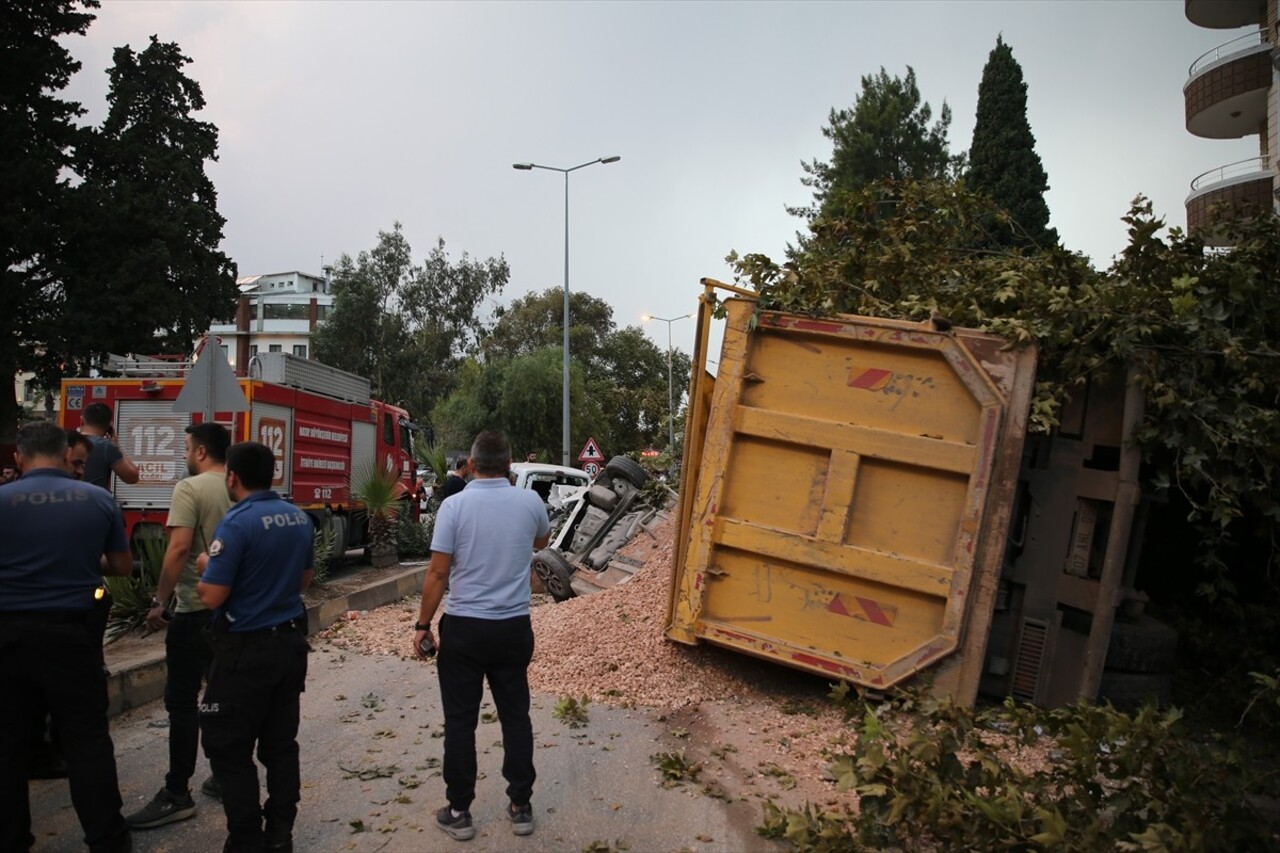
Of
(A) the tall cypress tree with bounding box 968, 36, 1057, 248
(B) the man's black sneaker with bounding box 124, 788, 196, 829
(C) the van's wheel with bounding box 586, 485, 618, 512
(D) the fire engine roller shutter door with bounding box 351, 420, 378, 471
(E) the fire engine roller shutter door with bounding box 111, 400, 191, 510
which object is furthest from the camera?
(A) the tall cypress tree with bounding box 968, 36, 1057, 248

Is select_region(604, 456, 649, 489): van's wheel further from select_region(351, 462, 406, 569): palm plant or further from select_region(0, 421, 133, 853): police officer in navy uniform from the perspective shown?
select_region(0, 421, 133, 853): police officer in navy uniform

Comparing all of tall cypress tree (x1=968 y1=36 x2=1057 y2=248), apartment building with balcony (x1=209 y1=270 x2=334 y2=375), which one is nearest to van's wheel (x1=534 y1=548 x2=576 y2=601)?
tall cypress tree (x1=968 y1=36 x2=1057 y2=248)

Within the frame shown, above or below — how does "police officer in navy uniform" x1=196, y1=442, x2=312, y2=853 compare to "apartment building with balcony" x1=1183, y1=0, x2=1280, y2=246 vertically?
below

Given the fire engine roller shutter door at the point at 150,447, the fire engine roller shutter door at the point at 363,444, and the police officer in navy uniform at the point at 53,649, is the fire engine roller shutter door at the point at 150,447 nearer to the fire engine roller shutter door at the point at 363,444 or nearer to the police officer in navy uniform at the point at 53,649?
the fire engine roller shutter door at the point at 363,444

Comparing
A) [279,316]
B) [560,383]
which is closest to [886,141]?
[560,383]

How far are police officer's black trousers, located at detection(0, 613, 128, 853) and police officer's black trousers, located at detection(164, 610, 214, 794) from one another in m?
0.51

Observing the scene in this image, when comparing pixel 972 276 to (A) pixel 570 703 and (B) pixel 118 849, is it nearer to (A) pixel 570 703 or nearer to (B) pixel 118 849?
(A) pixel 570 703

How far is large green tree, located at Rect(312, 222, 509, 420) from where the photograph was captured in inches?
1726

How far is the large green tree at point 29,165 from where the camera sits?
22.4 meters

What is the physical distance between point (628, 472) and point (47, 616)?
7.97 m

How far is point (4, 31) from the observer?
2275 centimetres

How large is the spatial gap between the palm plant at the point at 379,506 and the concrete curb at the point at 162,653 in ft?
2.12

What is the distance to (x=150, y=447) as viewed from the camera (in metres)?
11.4

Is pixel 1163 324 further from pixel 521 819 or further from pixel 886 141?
pixel 886 141
